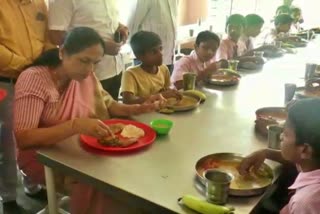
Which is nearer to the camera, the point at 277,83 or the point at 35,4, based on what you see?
the point at 35,4

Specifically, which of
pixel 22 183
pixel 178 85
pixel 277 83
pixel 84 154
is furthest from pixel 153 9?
pixel 84 154

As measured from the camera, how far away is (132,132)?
4.98ft

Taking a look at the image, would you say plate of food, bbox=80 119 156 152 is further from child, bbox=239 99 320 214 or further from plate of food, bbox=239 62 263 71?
plate of food, bbox=239 62 263 71

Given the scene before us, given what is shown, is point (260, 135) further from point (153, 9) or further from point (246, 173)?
point (153, 9)

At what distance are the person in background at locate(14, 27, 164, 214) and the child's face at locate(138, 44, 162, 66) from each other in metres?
0.43

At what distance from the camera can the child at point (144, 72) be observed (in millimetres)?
2086

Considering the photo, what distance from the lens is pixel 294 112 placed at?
3.63ft

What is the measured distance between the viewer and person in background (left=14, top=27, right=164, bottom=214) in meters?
1.42

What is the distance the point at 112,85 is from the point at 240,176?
139 centimetres

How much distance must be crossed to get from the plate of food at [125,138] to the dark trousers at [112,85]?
811mm

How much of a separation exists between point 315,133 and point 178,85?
4.65ft

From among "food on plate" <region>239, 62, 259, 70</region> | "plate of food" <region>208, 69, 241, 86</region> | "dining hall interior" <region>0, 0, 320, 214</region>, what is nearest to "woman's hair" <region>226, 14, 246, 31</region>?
"dining hall interior" <region>0, 0, 320, 214</region>

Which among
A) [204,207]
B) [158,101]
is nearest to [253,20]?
[158,101]

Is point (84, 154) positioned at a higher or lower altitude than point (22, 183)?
higher
